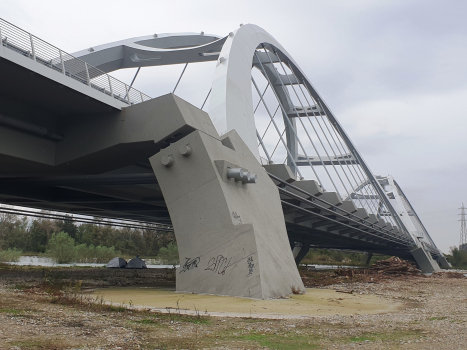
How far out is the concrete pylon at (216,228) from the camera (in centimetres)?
1221

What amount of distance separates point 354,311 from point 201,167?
611cm

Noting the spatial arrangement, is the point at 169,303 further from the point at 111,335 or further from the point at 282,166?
the point at 282,166

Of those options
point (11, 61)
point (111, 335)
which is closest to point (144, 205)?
point (11, 61)

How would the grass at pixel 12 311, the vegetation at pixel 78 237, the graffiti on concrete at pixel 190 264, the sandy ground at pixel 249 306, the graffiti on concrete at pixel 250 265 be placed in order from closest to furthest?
the grass at pixel 12 311 → the sandy ground at pixel 249 306 → the graffiti on concrete at pixel 250 265 → the graffiti on concrete at pixel 190 264 → the vegetation at pixel 78 237

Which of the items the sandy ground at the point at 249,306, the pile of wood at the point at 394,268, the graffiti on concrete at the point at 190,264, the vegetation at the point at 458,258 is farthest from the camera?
the vegetation at the point at 458,258

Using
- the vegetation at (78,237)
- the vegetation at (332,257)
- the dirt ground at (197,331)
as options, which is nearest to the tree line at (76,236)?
the vegetation at (78,237)

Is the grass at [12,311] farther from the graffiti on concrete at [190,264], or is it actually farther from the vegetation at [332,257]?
the vegetation at [332,257]

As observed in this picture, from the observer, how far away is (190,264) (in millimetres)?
13195

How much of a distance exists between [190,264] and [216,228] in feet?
4.68

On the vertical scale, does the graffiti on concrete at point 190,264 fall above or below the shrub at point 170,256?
below

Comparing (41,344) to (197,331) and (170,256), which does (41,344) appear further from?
(170,256)

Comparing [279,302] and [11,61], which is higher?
[11,61]

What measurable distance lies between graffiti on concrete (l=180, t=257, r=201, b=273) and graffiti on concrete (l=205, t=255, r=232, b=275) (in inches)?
19.6

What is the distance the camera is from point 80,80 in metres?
14.0
